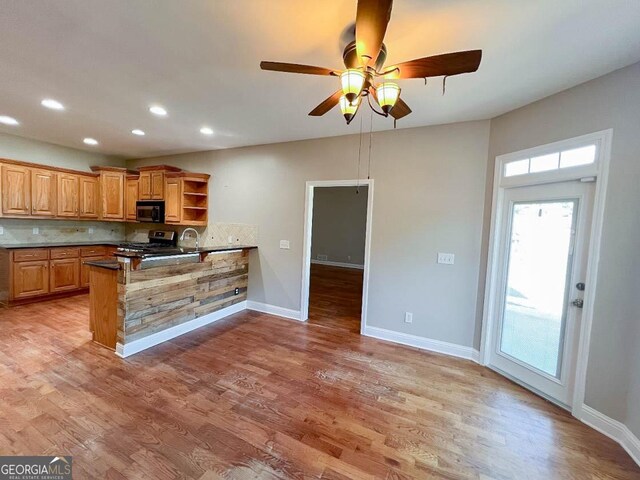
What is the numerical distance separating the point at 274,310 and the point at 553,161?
3.90 meters

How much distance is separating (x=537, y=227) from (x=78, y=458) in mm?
3995

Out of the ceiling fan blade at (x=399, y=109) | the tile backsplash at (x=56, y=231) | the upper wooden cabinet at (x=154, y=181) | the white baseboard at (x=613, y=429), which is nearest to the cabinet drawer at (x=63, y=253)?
the tile backsplash at (x=56, y=231)

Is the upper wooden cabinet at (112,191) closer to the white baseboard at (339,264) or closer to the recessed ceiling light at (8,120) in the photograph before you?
the recessed ceiling light at (8,120)

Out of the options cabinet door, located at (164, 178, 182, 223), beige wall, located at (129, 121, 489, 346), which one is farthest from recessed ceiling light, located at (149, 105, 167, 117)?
cabinet door, located at (164, 178, 182, 223)

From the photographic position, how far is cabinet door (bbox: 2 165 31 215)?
13.6ft

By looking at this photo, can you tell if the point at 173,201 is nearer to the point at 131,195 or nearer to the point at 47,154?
the point at 131,195

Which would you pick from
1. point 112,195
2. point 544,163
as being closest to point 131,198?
point 112,195

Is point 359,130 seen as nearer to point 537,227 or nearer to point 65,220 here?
point 537,227

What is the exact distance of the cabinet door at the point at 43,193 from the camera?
175 inches

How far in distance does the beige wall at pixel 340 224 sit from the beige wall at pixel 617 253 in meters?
6.45

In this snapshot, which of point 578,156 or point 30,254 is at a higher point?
point 578,156

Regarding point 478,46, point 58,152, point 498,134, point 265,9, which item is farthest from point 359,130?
point 58,152

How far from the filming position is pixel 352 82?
58.4 inches

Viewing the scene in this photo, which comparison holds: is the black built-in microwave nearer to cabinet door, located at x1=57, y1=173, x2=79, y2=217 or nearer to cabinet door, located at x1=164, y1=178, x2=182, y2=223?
cabinet door, located at x1=164, y1=178, x2=182, y2=223
